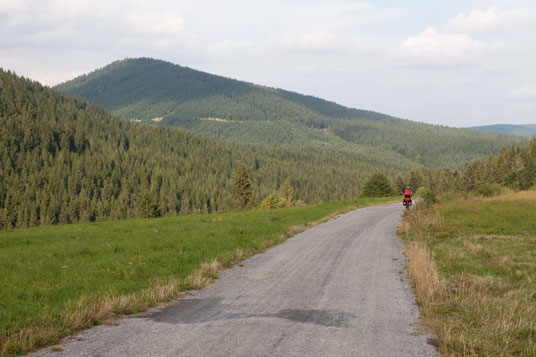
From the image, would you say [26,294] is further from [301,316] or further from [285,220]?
[285,220]

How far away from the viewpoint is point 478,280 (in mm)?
10781

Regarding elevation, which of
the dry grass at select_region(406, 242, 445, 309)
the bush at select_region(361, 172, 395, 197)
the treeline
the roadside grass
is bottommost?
the roadside grass

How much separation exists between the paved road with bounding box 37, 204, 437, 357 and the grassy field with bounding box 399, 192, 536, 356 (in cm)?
53

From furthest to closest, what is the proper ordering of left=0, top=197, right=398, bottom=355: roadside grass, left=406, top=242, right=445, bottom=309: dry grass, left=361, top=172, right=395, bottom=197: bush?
1. left=361, top=172, right=395, bottom=197: bush
2. left=406, top=242, right=445, bottom=309: dry grass
3. left=0, top=197, right=398, bottom=355: roadside grass

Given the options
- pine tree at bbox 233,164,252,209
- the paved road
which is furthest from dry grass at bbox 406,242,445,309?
pine tree at bbox 233,164,252,209

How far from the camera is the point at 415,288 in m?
10.6

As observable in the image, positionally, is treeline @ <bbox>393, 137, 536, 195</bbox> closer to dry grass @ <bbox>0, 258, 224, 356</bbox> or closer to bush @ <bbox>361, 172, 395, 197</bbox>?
bush @ <bbox>361, 172, 395, 197</bbox>

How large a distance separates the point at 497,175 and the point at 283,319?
10411 cm

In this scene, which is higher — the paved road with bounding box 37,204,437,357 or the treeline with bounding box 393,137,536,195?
the treeline with bounding box 393,137,536,195

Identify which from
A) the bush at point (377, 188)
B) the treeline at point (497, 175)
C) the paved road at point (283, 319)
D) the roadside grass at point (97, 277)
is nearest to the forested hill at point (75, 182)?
the treeline at point (497, 175)

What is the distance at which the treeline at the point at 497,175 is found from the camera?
7732 centimetres

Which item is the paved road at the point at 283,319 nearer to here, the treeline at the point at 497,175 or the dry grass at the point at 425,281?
the dry grass at the point at 425,281

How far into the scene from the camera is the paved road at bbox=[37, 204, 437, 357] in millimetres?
6297

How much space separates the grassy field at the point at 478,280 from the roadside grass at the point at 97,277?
5.94 m
